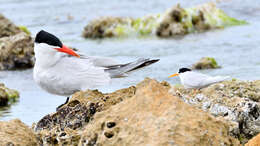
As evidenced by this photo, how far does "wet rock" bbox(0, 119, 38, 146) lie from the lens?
4.15m

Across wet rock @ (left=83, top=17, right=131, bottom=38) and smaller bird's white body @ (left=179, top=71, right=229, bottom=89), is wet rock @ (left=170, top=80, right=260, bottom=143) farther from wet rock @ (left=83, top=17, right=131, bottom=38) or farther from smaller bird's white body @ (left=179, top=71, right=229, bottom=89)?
wet rock @ (left=83, top=17, right=131, bottom=38)

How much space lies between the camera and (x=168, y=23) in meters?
16.0

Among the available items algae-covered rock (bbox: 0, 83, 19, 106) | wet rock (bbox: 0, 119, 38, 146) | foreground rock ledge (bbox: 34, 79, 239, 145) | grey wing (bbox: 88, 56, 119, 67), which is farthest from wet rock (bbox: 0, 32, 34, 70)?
foreground rock ledge (bbox: 34, 79, 239, 145)

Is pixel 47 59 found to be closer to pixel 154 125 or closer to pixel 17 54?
pixel 154 125

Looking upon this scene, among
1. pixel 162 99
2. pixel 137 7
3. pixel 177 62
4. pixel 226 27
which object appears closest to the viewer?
pixel 162 99

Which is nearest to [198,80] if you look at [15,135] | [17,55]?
[15,135]

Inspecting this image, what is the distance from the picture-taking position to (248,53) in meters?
12.2

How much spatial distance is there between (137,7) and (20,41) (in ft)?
32.6

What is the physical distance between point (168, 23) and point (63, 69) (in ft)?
35.9

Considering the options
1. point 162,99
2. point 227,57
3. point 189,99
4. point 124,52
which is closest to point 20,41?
point 124,52

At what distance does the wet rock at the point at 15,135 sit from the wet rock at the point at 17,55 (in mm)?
8186

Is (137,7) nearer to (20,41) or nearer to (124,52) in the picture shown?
(124,52)

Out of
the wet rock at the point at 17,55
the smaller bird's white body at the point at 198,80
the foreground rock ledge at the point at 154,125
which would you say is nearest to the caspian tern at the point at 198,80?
the smaller bird's white body at the point at 198,80

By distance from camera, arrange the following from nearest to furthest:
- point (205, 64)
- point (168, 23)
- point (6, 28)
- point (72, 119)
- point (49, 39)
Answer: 1. point (72, 119)
2. point (49, 39)
3. point (205, 64)
4. point (6, 28)
5. point (168, 23)
